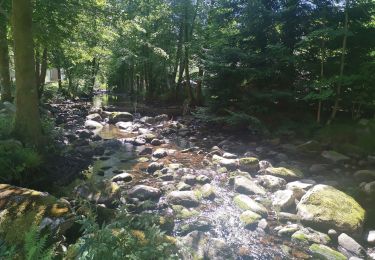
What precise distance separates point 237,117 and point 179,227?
731 centimetres

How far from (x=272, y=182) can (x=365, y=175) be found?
273 cm

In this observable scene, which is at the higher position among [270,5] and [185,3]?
[185,3]

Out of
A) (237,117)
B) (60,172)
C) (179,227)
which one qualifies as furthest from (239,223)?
(237,117)

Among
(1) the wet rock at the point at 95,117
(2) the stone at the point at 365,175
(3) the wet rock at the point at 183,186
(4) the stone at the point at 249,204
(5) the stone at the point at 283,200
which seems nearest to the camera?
(4) the stone at the point at 249,204

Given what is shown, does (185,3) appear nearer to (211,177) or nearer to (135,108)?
(135,108)

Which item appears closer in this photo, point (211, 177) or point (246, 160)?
point (211, 177)

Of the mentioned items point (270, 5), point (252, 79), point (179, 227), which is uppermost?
point (270, 5)

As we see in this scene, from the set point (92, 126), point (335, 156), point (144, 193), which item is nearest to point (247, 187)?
point (144, 193)

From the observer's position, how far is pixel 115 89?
44781mm

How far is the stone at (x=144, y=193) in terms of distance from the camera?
695 centimetres

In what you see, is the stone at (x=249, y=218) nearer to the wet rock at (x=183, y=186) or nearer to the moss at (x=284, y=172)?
the wet rock at (x=183, y=186)

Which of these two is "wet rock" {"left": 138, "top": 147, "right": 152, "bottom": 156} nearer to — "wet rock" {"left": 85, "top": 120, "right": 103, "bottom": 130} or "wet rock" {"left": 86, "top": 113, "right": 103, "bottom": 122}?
"wet rock" {"left": 85, "top": 120, "right": 103, "bottom": 130}

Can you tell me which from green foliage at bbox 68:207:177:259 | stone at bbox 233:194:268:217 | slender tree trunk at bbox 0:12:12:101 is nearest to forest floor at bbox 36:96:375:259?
stone at bbox 233:194:268:217

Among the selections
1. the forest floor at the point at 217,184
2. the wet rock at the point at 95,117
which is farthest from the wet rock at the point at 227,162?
the wet rock at the point at 95,117
